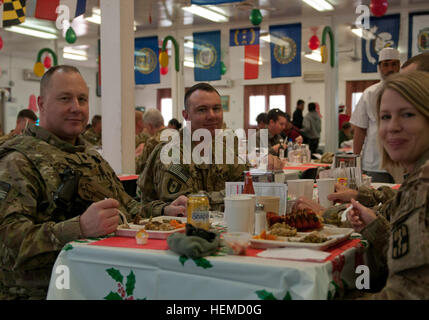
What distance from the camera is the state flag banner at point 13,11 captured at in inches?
207

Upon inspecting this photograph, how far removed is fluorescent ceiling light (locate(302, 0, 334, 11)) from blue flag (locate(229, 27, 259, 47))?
1282 mm

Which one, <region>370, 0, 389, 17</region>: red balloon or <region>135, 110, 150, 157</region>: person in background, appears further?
<region>135, 110, 150, 157</region>: person in background

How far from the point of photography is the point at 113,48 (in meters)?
4.95

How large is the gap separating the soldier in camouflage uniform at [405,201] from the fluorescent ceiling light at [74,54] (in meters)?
14.6

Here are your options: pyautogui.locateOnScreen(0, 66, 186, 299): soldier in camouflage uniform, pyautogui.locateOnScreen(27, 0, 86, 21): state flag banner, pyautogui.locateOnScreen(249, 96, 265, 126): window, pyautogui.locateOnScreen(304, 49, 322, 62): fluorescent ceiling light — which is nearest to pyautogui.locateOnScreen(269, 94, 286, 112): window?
pyautogui.locateOnScreen(249, 96, 265, 126): window

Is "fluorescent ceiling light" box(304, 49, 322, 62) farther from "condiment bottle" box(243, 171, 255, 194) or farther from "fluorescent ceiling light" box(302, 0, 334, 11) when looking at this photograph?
"condiment bottle" box(243, 171, 255, 194)

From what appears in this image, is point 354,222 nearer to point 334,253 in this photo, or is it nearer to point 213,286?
point 334,253

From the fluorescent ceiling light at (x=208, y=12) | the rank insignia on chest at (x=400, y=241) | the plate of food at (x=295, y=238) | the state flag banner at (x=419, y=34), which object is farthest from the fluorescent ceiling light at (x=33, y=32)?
the rank insignia on chest at (x=400, y=241)

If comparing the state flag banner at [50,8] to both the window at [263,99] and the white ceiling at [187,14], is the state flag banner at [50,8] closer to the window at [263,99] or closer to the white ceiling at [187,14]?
the white ceiling at [187,14]

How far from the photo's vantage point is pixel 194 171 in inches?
118

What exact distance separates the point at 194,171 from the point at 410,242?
5.92ft

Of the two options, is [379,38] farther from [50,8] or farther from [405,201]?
[405,201]

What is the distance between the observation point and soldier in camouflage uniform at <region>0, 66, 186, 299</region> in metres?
1.86
